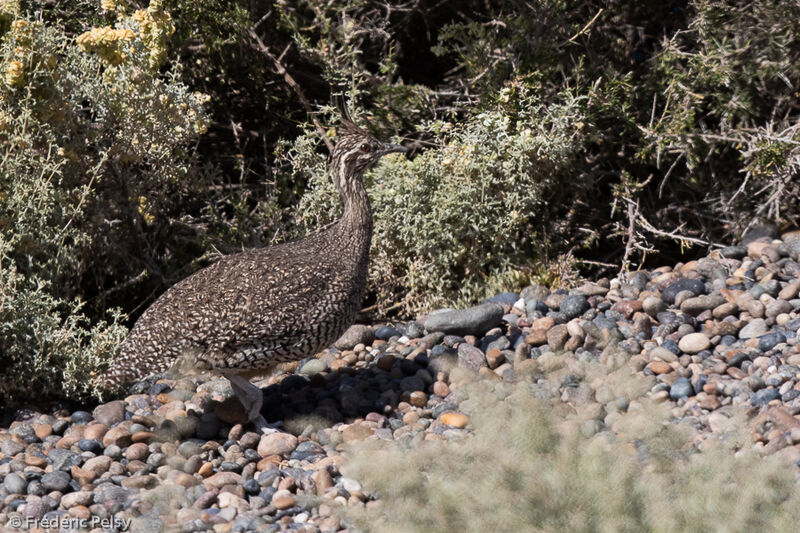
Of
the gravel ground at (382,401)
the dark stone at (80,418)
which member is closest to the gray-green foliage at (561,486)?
Result: the gravel ground at (382,401)

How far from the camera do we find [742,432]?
329 centimetres

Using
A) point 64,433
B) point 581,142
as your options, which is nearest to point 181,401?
point 64,433

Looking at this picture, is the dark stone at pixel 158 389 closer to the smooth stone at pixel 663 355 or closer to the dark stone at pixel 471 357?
the dark stone at pixel 471 357

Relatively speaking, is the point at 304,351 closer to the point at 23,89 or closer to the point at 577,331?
the point at 577,331

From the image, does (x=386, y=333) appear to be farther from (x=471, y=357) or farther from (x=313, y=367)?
(x=471, y=357)

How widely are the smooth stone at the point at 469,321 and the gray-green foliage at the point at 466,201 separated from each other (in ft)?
2.36

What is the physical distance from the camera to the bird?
15.9ft

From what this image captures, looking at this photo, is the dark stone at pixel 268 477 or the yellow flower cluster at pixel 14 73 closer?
the dark stone at pixel 268 477

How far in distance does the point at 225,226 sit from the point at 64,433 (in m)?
2.26

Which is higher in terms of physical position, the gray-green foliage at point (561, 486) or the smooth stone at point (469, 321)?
the gray-green foliage at point (561, 486)

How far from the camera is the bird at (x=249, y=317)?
483cm

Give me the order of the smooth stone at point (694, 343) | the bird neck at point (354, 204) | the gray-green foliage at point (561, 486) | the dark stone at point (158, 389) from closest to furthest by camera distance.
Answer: the gray-green foliage at point (561, 486) → the smooth stone at point (694, 343) → the bird neck at point (354, 204) → the dark stone at point (158, 389)

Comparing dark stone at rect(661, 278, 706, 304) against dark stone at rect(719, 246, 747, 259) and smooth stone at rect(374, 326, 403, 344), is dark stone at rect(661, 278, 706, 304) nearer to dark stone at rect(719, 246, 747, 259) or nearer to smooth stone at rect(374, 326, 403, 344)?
dark stone at rect(719, 246, 747, 259)

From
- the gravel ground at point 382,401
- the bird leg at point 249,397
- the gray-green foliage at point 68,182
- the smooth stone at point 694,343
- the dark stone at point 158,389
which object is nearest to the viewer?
the gravel ground at point 382,401
